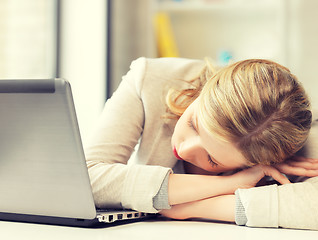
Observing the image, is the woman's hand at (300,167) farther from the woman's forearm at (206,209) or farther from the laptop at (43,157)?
→ the laptop at (43,157)

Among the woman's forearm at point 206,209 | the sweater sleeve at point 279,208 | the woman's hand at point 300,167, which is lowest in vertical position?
the woman's forearm at point 206,209

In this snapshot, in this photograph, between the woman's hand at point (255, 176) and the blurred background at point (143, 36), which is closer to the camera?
the woman's hand at point (255, 176)

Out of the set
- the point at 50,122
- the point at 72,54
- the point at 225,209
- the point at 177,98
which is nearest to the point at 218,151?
the point at 225,209

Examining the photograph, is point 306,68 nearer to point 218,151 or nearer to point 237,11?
point 237,11

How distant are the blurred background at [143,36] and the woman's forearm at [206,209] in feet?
3.99

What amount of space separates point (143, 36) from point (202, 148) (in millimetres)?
1659

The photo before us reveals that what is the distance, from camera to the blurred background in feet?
6.81

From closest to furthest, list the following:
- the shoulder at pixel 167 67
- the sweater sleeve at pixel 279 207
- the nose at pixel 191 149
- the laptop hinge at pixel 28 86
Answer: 1. the laptop hinge at pixel 28 86
2. the sweater sleeve at pixel 279 207
3. the nose at pixel 191 149
4. the shoulder at pixel 167 67

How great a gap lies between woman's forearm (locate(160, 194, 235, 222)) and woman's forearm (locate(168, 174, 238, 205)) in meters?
0.01

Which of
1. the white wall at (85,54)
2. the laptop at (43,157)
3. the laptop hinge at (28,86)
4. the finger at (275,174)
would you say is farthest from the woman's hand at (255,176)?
the white wall at (85,54)

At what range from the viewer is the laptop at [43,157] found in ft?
1.90

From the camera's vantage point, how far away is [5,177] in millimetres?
668

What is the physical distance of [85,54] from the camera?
2.22m

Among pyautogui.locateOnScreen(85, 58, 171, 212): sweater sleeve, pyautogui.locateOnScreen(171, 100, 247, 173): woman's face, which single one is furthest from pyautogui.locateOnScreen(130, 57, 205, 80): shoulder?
pyautogui.locateOnScreen(171, 100, 247, 173): woman's face
